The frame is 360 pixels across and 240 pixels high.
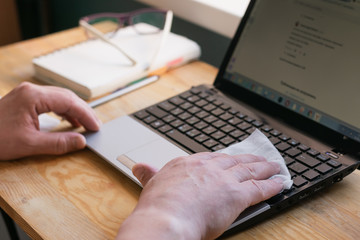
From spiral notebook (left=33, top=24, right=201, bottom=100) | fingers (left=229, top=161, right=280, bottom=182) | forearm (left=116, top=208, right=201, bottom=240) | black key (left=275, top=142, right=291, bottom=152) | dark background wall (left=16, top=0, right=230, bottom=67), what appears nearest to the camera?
forearm (left=116, top=208, right=201, bottom=240)

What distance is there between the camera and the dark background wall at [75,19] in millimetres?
1211

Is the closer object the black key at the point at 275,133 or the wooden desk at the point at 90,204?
the wooden desk at the point at 90,204

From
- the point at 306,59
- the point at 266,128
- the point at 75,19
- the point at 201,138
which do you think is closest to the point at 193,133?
the point at 201,138

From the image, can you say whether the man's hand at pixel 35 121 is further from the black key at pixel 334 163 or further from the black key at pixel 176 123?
the black key at pixel 334 163

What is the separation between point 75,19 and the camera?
175cm

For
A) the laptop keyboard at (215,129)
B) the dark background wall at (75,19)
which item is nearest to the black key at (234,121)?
the laptop keyboard at (215,129)

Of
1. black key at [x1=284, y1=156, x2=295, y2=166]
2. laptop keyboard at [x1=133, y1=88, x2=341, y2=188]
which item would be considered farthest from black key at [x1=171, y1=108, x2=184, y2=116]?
black key at [x1=284, y1=156, x2=295, y2=166]

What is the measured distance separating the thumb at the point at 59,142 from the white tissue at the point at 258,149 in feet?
0.77

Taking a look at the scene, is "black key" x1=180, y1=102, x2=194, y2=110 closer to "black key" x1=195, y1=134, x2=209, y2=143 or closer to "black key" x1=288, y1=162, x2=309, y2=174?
"black key" x1=195, y1=134, x2=209, y2=143

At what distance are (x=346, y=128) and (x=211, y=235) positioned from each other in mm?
311

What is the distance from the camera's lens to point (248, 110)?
0.81m

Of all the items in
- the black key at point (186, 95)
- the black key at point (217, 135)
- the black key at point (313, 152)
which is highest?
the black key at point (313, 152)

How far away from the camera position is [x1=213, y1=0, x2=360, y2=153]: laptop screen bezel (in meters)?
0.71

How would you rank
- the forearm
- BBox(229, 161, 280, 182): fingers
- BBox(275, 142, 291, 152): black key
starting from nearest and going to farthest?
the forearm
BBox(229, 161, 280, 182): fingers
BBox(275, 142, 291, 152): black key
